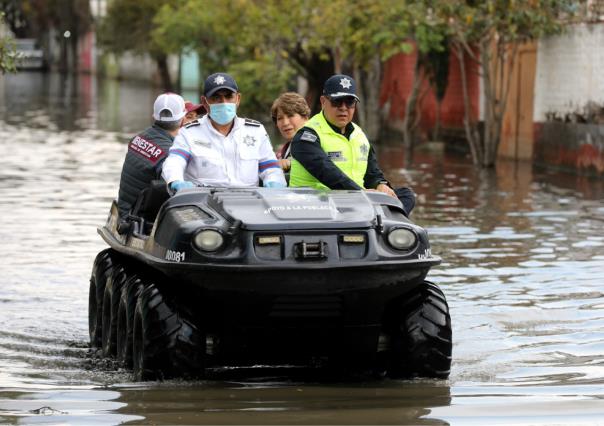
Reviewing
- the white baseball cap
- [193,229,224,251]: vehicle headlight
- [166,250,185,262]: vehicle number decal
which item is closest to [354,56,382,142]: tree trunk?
the white baseball cap

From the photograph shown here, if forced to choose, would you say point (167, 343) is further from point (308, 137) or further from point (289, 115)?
point (289, 115)

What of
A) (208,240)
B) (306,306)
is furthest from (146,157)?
(306,306)

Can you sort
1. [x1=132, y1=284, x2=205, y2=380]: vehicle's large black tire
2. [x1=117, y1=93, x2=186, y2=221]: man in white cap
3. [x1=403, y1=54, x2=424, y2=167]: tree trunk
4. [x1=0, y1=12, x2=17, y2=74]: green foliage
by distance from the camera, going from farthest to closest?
[x1=403, y1=54, x2=424, y2=167]: tree trunk < [x1=0, y1=12, x2=17, y2=74]: green foliage < [x1=117, y1=93, x2=186, y2=221]: man in white cap < [x1=132, y1=284, x2=205, y2=380]: vehicle's large black tire

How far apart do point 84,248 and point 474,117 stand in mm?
17829

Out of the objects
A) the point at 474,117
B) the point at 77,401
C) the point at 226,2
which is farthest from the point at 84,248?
the point at 226,2

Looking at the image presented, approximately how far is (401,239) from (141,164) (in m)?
3.12

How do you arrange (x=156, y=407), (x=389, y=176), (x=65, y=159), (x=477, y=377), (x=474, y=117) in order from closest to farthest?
1. (x=156, y=407)
2. (x=477, y=377)
3. (x=389, y=176)
4. (x=65, y=159)
5. (x=474, y=117)

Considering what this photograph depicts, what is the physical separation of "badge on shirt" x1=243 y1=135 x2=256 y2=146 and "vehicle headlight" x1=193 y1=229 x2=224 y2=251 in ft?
5.78

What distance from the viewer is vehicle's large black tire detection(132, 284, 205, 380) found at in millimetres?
9078

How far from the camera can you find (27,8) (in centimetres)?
11762

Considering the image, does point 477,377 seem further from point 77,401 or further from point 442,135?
point 442,135

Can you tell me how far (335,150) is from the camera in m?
10.4

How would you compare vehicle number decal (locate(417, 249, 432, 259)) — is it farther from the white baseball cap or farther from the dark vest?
the white baseball cap

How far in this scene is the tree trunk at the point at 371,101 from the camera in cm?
3647
